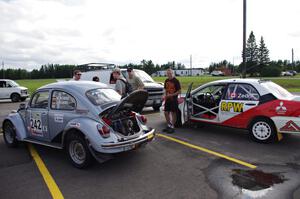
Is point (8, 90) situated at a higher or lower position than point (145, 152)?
higher

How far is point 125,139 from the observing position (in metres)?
4.68

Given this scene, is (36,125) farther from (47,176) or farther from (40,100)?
(47,176)

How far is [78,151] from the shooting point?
4828 mm

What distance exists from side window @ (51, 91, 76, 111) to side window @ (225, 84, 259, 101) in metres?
4.05

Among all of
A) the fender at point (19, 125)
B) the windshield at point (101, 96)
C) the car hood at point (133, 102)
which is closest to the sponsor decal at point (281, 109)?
the car hood at point (133, 102)

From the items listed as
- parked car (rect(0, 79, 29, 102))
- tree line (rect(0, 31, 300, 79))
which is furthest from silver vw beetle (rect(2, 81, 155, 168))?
tree line (rect(0, 31, 300, 79))

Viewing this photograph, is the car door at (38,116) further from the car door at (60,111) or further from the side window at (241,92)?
the side window at (241,92)

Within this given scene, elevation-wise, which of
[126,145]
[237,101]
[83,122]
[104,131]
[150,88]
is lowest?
[126,145]

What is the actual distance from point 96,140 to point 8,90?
57.1 ft

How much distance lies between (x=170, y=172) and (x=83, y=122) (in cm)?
182

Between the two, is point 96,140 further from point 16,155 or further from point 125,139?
point 16,155

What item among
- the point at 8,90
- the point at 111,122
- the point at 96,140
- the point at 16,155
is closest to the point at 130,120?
the point at 111,122

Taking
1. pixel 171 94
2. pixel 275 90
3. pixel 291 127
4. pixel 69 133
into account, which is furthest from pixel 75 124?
pixel 275 90

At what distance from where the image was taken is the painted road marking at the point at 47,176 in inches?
150
